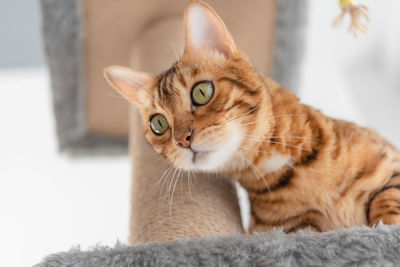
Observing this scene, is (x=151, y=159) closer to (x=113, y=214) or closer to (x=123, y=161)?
(x=113, y=214)

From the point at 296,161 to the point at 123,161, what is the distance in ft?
3.80

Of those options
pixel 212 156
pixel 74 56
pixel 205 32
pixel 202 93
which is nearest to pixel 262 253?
pixel 212 156

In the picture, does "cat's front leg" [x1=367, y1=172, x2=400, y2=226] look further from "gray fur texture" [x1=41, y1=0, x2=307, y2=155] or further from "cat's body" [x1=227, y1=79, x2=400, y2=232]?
"gray fur texture" [x1=41, y1=0, x2=307, y2=155]

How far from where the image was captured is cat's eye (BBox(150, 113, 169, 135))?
37.1 inches

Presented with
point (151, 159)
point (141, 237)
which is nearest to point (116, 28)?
point (151, 159)

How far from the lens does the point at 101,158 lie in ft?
6.24

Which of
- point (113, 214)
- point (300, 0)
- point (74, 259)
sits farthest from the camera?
point (113, 214)

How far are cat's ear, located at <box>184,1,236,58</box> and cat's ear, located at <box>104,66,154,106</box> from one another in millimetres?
129

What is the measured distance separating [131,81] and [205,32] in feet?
0.69

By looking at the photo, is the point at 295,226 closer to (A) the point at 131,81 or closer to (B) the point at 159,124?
(B) the point at 159,124

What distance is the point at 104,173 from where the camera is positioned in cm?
194

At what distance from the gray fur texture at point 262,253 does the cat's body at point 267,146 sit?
6.9 inches

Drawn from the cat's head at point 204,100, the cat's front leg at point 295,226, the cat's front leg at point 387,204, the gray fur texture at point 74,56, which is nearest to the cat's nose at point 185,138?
the cat's head at point 204,100

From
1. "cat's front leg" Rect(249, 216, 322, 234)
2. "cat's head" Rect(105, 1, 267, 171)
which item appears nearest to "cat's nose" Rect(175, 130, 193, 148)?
"cat's head" Rect(105, 1, 267, 171)
